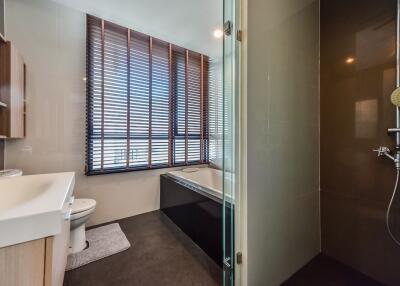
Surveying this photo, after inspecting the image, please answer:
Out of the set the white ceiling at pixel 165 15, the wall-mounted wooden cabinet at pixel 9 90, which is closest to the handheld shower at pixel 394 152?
the white ceiling at pixel 165 15

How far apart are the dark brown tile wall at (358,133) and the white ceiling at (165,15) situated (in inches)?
51.1

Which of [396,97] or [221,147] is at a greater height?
[396,97]

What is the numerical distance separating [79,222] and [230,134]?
161 centimetres

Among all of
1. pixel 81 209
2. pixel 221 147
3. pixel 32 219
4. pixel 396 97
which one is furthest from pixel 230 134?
pixel 81 209

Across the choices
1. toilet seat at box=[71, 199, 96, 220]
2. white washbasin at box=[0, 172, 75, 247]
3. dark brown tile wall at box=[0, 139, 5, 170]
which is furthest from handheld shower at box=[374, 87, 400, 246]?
dark brown tile wall at box=[0, 139, 5, 170]

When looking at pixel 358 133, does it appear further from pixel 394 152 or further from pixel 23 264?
pixel 23 264

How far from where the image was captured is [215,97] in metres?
3.00

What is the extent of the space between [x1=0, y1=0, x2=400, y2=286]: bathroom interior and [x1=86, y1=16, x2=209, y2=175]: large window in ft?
0.06

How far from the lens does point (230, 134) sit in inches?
47.9

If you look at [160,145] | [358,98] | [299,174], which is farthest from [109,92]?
[358,98]

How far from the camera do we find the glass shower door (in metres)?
1.17

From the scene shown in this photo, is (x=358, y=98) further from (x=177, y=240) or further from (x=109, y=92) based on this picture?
(x=109, y=92)

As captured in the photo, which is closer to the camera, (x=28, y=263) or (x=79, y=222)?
(x=28, y=263)

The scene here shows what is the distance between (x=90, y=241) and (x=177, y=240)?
0.91 meters
